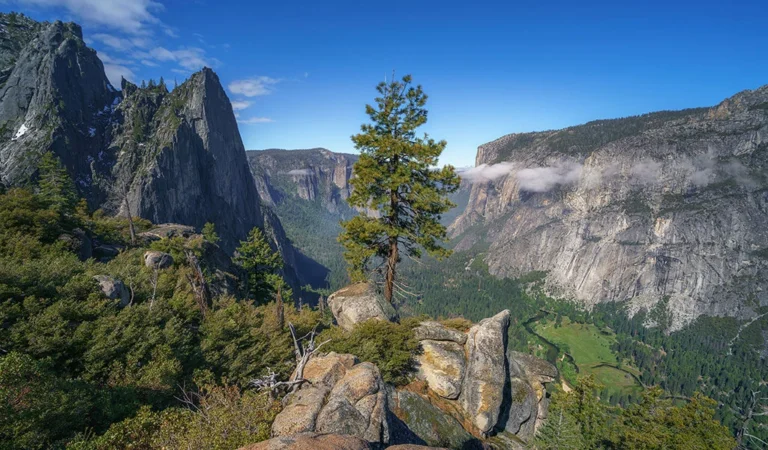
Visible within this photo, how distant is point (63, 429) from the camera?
7664 mm

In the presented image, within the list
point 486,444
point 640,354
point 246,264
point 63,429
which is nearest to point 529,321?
point 640,354

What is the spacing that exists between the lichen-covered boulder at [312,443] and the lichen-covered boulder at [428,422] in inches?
201

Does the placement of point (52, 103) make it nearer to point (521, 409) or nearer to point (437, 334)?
point (437, 334)

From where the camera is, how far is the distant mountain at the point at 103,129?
9319cm

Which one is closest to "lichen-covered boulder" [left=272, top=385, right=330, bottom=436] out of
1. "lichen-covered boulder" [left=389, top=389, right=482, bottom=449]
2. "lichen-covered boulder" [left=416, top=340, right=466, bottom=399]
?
"lichen-covered boulder" [left=389, top=389, right=482, bottom=449]

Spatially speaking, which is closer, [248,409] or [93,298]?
[248,409]

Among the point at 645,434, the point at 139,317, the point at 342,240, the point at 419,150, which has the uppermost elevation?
the point at 419,150

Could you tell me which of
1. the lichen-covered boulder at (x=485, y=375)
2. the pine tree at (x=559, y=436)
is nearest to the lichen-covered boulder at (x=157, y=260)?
the lichen-covered boulder at (x=485, y=375)

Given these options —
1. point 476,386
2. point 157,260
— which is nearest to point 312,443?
point 476,386

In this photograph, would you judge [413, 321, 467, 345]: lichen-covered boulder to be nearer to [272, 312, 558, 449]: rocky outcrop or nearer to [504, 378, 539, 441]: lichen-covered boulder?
[272, 312, 558, 449]: rocky outcrop

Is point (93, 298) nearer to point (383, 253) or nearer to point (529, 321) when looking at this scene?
point (383, 253)

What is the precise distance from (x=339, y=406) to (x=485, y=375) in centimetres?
860

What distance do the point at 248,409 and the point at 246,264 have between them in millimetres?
32011

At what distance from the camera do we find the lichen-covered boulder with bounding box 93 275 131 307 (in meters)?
13.9
